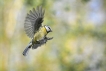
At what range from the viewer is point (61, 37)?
9.02m

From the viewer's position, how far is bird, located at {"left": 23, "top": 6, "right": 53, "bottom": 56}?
9.95 feet

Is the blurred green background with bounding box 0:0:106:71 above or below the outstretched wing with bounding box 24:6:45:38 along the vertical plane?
above

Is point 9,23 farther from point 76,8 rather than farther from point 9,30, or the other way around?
point 76,8

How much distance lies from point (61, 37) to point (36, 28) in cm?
590

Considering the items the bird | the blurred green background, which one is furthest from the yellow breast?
the blurred green background

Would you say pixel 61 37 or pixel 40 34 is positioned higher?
pixel 61 37

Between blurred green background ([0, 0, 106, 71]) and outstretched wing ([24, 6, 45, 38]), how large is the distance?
292cm

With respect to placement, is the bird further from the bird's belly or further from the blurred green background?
the blurred green background

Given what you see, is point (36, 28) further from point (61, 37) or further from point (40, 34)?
point (61, 37)

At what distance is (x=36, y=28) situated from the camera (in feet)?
10.3

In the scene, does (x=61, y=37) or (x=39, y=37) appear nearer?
(x=39, y=37)

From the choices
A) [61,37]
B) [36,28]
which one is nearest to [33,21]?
[36,28]

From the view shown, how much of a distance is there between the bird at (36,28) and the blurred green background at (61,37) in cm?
291

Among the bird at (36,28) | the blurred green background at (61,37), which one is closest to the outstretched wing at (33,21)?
the bird at (36,28)
